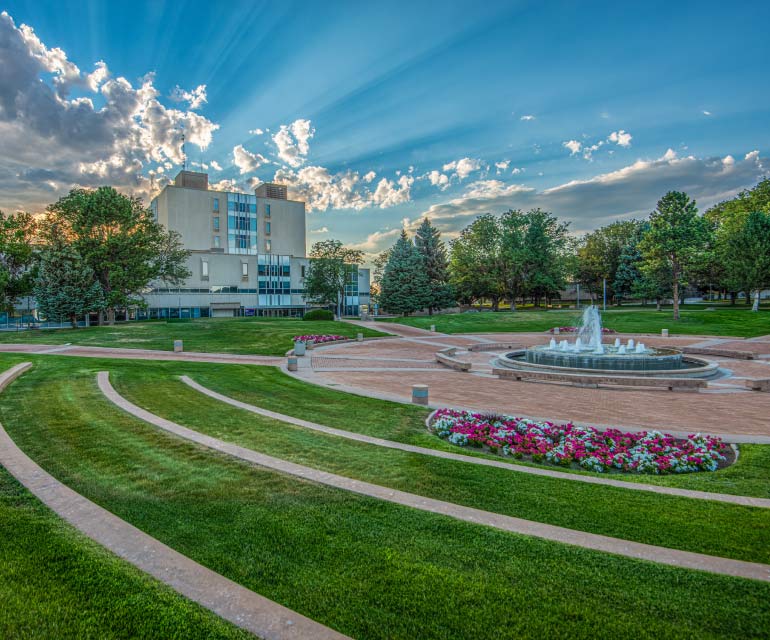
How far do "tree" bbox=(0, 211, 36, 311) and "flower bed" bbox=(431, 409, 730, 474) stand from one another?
138 ft

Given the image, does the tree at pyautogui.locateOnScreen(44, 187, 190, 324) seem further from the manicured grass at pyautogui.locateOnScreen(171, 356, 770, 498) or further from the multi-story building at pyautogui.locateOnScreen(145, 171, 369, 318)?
the manicured grass at pyautogui.locateOnScreen(171, 356, 770, 498)

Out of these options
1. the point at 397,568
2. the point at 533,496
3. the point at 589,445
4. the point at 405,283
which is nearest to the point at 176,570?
the point at 397,568

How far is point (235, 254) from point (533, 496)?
206 feet

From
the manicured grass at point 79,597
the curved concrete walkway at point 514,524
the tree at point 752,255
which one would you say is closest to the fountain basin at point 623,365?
the curved concrete walkway at point 514,524

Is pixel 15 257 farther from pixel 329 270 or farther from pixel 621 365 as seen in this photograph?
pixel 621 365

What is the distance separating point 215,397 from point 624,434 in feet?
32.2

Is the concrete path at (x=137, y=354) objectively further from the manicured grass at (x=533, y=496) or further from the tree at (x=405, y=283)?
the tree at (x=405, y=283)

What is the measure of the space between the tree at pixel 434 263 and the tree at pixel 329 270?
33.3ft

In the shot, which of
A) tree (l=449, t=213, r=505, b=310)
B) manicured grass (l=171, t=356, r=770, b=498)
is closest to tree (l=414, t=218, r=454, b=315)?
tree (l=449, t=213, r=505, b=310)

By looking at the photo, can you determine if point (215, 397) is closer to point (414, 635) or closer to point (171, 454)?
point (171, 454)

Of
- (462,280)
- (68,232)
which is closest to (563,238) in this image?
(462,280)

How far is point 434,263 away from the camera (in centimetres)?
6094

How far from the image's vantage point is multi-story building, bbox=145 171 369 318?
58.3 meters

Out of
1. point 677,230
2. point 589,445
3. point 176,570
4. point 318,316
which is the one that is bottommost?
point 589,445
